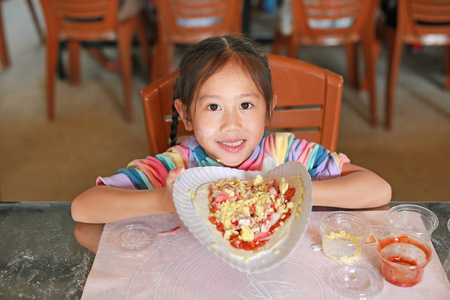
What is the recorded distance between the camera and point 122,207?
1.11m

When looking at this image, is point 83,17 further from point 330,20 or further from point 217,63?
point 217,63

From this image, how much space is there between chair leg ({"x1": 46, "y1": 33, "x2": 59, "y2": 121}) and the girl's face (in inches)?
81.7

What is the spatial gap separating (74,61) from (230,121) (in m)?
2.78

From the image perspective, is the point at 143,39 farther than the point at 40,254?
Yes

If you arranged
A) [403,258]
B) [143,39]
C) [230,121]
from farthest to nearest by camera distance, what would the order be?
[143,39] → [230,121] → [403,258]

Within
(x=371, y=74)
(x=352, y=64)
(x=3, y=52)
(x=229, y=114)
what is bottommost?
(x=3, y=52)

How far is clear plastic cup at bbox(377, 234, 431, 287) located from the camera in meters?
0.90

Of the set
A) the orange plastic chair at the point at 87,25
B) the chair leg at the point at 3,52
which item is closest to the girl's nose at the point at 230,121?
the orange plastic chair at the point at 87,25

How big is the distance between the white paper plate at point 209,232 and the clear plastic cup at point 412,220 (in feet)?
0.71

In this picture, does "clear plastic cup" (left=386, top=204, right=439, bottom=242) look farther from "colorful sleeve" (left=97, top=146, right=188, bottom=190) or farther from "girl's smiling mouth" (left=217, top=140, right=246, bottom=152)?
"colorful sleeve" (left=97, top=146, right=188, bottom=190)

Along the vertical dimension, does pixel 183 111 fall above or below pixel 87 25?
above

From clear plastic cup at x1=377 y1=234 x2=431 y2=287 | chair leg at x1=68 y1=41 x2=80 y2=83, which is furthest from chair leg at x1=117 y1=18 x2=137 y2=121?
clear plastic cup at x1=377 y1=234 x2=431 y2=287

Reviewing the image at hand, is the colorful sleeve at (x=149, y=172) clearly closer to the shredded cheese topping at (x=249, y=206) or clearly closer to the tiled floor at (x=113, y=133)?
the shredded cheese topping at (x=249, y=206)

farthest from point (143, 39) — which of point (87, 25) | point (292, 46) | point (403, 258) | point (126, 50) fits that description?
point (403, 258)
